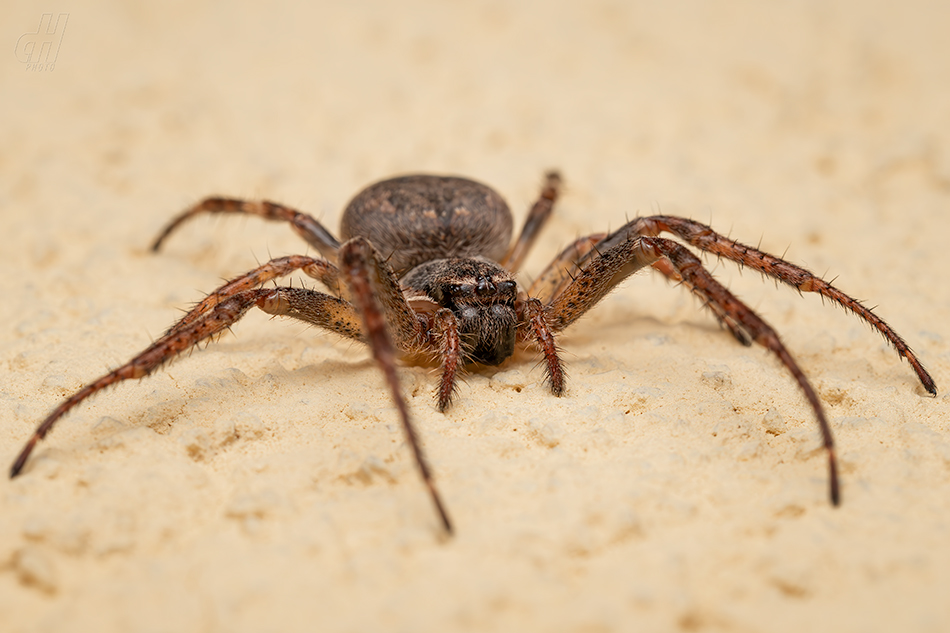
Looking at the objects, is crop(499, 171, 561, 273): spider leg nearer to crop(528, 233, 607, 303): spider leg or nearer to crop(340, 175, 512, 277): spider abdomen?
crop(340, 175, 512, 277): spider abdomen

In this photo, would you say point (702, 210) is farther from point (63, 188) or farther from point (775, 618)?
point (63, 188)

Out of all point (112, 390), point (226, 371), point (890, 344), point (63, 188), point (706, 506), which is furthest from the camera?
point (63, 188)

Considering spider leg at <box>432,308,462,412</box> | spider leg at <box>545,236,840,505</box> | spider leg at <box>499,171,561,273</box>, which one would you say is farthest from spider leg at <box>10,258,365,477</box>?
spider leg at <box>499,171,561,273</box>

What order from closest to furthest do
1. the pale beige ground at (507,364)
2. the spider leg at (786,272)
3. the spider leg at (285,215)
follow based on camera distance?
the pale beige ground at (507,364)
the spider leg at (786,272)
the spider leg at (285,215)

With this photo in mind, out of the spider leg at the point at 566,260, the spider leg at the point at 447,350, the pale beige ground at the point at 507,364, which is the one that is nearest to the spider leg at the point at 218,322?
the pale beige ground at the point at 507,364

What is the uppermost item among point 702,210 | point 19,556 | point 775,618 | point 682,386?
point 702,210

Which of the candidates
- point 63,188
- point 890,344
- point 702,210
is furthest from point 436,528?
point 63,188

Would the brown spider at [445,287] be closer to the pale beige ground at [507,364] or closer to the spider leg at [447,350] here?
the spider leg at [447,350]
